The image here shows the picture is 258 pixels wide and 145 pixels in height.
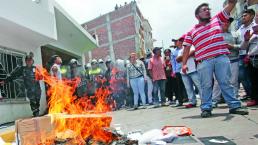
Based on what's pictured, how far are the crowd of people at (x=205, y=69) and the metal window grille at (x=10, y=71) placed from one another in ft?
4.15

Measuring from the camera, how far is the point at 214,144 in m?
3.87

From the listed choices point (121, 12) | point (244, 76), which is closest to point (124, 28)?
point (121, 12)

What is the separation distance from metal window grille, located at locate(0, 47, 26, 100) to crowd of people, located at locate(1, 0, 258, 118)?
1264 mm

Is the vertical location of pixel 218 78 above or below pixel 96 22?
below

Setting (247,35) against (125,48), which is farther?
(125,48)

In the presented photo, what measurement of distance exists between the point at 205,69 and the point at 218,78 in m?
0.28

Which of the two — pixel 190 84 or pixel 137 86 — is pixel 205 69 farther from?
pixel 137 86

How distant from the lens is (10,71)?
11.2m

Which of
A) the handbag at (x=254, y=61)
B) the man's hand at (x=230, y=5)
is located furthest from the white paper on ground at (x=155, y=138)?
the handbag at (x=254, y=61)

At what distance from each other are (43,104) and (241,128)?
10.3 metres

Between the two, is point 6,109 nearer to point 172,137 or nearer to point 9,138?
point 9,138

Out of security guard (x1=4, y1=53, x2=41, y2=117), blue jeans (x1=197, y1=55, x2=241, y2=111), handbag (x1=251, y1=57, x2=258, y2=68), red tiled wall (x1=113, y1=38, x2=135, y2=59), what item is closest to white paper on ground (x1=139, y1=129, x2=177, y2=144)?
blue jeans (x1=197, y1=55, x2=241, y2=111)

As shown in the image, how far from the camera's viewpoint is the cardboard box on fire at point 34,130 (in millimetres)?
4242

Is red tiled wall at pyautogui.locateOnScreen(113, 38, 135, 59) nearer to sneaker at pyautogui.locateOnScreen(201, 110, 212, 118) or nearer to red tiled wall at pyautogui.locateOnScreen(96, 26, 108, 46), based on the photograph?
red tiled wall at pyautogui.locateOnScreen(96, 26, 108, 46)
